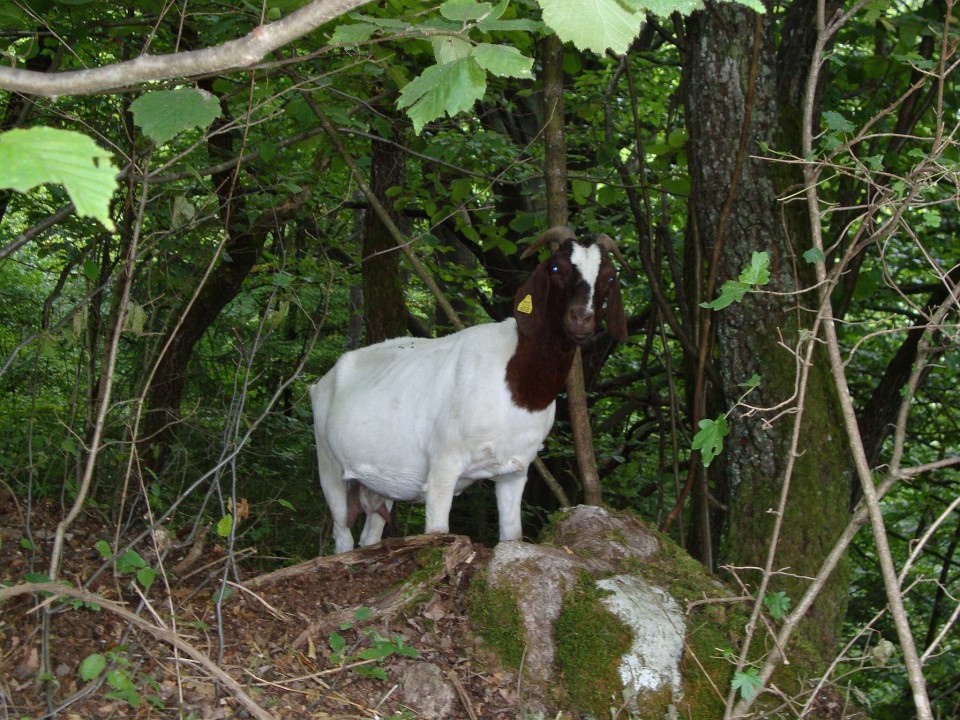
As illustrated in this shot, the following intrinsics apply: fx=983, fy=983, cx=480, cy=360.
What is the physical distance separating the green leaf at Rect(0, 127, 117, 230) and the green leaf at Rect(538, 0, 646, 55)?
1079 millimetres

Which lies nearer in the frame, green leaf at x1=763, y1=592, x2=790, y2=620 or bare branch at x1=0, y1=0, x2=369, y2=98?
bare branch at x1=0, y1=0, x2=369, y2=98

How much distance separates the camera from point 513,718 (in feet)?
14.7

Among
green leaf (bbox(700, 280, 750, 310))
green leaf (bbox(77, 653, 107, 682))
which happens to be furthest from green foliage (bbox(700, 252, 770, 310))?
green leaf (bbox(77, 653, 107, 682))

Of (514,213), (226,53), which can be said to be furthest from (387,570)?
(514,213)

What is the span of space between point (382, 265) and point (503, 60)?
19.5ft

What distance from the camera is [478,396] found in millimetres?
5781

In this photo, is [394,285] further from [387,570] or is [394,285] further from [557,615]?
[557,615]

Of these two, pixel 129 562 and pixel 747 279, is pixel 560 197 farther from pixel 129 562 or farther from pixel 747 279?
pixel 129 562

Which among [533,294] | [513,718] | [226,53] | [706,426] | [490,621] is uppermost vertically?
[226,53]

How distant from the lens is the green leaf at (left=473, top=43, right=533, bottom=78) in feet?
8.96

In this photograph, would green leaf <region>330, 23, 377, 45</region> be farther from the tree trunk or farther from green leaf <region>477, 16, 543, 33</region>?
the tree trunk

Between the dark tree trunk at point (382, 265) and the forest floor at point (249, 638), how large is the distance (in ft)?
11.3

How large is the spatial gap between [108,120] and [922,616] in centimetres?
1086

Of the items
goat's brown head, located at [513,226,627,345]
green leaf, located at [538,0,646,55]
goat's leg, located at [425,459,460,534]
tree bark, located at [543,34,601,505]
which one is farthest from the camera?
tree bark, located at [543,34,601,505]
